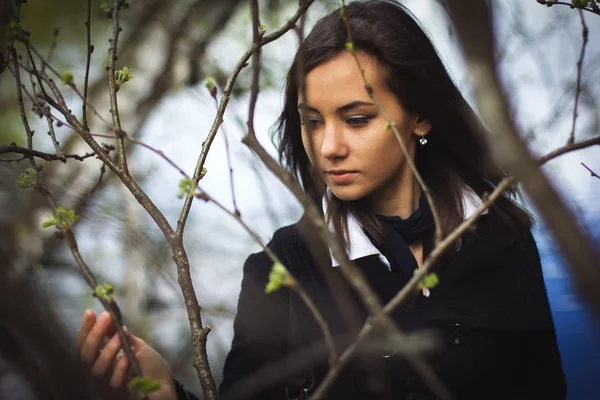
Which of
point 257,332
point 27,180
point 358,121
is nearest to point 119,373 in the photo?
point 27,180

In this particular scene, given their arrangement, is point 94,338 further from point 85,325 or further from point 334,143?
point 334,143

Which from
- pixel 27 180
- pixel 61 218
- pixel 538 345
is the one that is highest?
pixel 27 180

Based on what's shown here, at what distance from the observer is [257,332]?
148 cm

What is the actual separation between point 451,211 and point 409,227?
5.3 inches

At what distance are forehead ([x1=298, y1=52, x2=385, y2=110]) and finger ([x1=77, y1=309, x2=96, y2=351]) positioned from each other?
2.25ft

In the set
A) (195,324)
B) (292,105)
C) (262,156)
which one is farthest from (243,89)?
(262,156)

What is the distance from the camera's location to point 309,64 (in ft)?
4.61

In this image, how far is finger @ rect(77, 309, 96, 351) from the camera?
0.86 meters

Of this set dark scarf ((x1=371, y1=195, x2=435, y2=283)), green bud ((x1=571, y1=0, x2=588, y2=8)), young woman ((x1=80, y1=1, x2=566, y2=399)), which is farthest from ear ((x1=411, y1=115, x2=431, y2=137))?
green bud ((x1=571, y1=0, x2=588, y2=8))

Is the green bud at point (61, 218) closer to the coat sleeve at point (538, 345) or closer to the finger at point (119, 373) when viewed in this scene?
the finger at point (119, 373)

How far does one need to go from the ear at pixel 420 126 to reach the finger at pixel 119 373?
980 millimetres

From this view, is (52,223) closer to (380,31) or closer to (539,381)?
(380,31)

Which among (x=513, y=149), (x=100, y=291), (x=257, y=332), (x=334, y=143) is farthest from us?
(x=257, y=332)

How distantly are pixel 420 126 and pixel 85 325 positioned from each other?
3.37 ft
